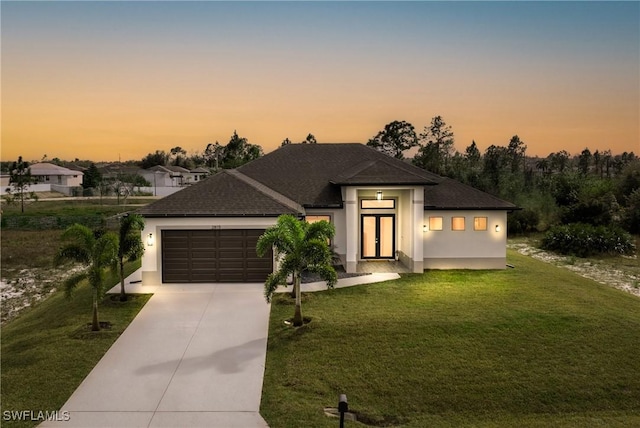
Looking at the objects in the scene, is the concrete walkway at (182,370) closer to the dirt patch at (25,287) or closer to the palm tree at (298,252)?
the palm tree at (298,252)

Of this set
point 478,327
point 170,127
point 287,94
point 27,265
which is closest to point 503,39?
point 287,94

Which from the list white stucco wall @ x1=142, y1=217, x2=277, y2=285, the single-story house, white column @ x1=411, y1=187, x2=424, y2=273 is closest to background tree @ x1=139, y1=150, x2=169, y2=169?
the single-story house

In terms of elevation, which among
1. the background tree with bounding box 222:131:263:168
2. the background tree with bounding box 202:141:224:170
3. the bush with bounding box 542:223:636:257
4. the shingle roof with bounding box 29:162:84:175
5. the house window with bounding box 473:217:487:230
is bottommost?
the bush with bounding box 542:223:636:257

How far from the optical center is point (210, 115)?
37.9 metres

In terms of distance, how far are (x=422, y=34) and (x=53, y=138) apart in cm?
4839

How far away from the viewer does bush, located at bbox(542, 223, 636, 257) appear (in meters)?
25.9

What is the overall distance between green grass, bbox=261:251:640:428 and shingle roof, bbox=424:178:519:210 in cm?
462

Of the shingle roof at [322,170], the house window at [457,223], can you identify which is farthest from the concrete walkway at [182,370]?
the house window at [457,223]

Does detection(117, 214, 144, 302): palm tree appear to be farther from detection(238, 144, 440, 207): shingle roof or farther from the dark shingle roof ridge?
detection(238, 144, 440, 207): shingle roof

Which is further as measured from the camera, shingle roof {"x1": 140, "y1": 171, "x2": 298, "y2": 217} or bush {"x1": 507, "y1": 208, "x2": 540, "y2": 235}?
bush {"x1": 507, "y1": 208, "x2": 540, "y2": 235}

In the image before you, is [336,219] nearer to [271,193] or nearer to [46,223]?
[271,193]

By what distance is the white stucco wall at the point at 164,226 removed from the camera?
15.3 m

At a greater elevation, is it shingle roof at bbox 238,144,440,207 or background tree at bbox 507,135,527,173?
background tree at bbox 507,135,527,173

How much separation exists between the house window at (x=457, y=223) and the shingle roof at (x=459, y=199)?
54 centimetres
